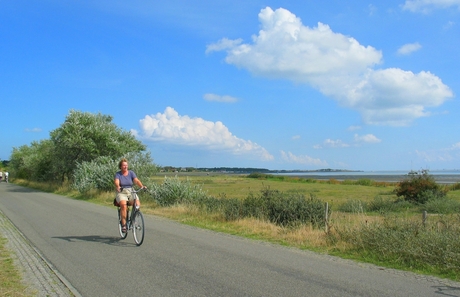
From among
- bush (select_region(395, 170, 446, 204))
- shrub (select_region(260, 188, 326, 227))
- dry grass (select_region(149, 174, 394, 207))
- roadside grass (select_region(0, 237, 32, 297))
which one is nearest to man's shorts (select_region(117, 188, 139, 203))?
roadside grass (select_region(0, 237, 32, 297))

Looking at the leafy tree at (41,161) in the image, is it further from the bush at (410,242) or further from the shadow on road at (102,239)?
the bush at (410,242)

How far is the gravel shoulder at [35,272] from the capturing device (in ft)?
21.5

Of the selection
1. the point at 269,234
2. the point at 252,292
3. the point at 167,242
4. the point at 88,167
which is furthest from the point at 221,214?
the point at 88,167

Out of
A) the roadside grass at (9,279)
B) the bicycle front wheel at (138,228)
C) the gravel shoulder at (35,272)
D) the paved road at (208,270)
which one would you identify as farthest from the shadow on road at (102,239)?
the roadside grass at (9,279)

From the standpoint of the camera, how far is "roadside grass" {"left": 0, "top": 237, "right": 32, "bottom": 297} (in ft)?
20.8

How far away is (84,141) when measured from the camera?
4019 centimetres

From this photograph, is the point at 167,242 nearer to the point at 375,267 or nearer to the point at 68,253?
the point at 68,253

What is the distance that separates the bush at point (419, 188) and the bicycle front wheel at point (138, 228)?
27247mm

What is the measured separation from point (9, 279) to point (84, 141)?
34666mm

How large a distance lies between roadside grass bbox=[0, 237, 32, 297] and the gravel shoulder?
0.07m

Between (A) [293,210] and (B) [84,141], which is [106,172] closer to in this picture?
(B) [84,141]

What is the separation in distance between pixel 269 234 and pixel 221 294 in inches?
253

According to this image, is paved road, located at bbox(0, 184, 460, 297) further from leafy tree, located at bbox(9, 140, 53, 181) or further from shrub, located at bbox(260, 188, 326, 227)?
leafy tree, located at bbox(9, 140, 53, 181)

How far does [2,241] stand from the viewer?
11055 mm
